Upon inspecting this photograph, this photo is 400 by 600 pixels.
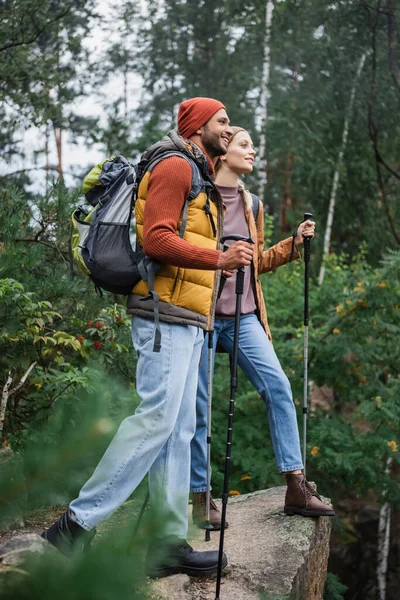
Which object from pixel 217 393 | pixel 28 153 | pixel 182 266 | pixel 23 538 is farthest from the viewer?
pixel 28 153

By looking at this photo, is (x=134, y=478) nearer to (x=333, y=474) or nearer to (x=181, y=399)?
(x=181, y=399)

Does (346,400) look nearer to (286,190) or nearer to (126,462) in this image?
(126,462)

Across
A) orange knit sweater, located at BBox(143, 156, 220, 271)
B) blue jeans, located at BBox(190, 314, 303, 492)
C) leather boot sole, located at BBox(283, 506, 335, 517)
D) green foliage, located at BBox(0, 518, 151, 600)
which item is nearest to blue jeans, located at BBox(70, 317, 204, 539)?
orange knit sweater, located at BBox(143, 156, 220, 271)

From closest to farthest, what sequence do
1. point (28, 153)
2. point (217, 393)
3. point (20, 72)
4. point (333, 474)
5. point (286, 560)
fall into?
point (286, 560)
point (333, 474)
point (217, 393)
point (20, 72)
point (28, 153)

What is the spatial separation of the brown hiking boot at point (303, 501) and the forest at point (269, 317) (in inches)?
43.7

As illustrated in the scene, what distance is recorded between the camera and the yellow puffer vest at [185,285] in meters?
3.01

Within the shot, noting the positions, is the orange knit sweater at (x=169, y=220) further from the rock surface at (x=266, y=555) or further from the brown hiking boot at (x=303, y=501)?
the brown hiking boot at (x=303, y=501)

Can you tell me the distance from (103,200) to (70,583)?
91.2 inches

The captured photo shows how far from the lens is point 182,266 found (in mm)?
2900

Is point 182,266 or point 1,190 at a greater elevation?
point 1,190

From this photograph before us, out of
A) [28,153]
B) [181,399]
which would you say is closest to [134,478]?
[181,399]

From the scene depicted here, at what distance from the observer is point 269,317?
928 centimetres

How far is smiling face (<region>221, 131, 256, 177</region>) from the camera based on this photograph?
158 inches

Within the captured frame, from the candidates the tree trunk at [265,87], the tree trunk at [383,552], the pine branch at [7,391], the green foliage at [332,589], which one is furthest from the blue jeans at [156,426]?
the tree trunk at [265,87]
